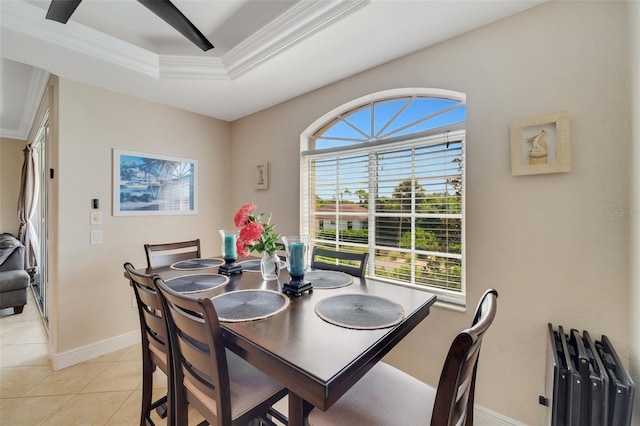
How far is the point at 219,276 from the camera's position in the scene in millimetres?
1705

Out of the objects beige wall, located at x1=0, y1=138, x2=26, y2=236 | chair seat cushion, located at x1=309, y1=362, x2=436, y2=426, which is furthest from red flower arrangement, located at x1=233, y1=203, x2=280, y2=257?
beige wall, located at x1=0, y1=138, x2=26, y2=236

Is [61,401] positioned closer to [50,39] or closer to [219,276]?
[219,276]

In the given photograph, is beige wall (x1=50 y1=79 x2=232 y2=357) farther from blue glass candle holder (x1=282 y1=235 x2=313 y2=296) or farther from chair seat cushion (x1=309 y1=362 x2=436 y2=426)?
chair seat cushion (x1=309 y1=362 x2=436 y2=426)

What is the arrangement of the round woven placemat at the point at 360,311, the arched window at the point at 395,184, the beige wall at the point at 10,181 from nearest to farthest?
the round woven placemat at the point at 360,311
the arched window at the point at 395,184
the beige wall at the point at 10,181

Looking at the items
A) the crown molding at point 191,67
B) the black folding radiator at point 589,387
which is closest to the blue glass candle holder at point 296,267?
the black folding radiator at point 589,387

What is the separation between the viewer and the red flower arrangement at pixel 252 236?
55.8 inches

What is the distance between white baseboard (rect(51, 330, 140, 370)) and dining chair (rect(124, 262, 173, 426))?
1.37 meters

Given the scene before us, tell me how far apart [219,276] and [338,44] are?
1792 mm

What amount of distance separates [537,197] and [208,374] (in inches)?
73.0

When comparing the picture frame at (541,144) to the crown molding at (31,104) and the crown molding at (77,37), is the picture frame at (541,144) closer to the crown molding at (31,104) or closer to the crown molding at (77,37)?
the crown molding at (77,37)

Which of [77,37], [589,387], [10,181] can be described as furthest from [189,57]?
[10,181]

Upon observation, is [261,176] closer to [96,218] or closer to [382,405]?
[96,218]

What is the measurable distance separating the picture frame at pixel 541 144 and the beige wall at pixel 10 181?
23.8ft

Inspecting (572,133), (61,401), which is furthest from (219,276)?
(572,133)
